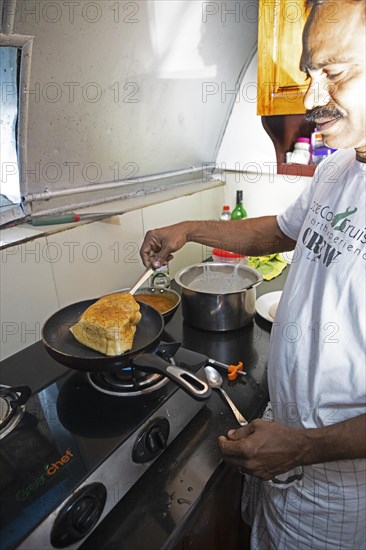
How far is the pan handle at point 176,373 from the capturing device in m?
0.63

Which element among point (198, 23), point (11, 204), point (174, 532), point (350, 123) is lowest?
point (174, 532)

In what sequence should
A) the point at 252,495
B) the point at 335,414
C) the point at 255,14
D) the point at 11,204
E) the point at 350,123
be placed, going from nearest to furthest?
the point at 350,123 < the point at 335,414 < the point at 252,495 < the point at 11,204 < the point at 255,14

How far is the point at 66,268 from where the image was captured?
3.57 feet

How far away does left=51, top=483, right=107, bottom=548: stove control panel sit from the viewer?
538 mm

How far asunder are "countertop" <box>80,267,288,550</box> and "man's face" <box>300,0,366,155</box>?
60 centimetres

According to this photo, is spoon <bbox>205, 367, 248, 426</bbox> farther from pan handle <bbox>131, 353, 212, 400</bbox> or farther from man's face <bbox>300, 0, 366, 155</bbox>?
man's face <bbox>300, 0, 366, 155</bbox>

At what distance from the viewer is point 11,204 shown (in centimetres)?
103

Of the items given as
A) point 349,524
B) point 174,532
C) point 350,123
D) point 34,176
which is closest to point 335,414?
point 349,524

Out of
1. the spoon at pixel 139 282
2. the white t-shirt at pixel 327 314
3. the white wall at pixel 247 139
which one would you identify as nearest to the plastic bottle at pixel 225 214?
the white wall at pixel 247 139

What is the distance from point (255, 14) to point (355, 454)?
1390 millimetres

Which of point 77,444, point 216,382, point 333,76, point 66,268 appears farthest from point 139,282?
point 333,76

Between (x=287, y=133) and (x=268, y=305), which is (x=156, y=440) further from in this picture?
(x=287, y=133)

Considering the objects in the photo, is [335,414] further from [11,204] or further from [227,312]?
[11,204]

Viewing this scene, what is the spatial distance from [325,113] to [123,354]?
1.87 ft
